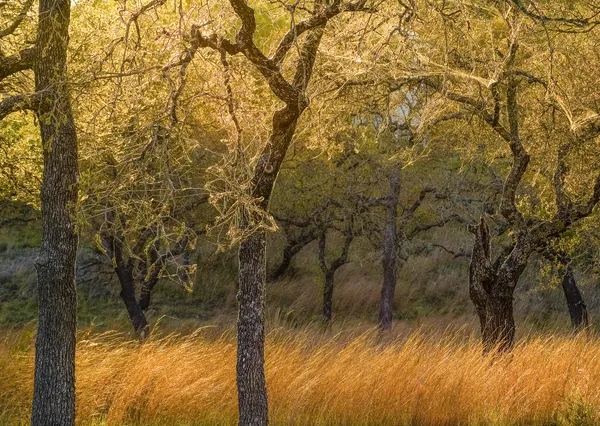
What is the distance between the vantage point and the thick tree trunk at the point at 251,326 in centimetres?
815

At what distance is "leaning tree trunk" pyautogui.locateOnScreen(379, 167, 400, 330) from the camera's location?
67.5ft

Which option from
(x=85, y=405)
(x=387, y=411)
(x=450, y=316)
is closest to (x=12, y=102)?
(x=85, y=405)

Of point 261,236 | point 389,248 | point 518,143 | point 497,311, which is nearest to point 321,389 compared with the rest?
point 261,236

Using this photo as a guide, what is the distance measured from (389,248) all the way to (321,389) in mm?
10557

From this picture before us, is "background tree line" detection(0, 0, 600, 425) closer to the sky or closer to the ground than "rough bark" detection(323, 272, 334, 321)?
closer to the sky

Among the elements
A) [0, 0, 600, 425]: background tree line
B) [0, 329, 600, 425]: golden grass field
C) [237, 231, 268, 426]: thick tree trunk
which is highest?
[0, 0, 600, 425]: background tree line

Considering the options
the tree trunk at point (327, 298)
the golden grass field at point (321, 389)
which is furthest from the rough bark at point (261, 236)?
the tree trunk at point (327, 298)

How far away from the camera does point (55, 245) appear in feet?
25.2

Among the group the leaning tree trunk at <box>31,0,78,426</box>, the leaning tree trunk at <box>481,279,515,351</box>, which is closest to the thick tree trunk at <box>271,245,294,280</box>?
the leaning tree trunk at <box>481,279,515,351</box>

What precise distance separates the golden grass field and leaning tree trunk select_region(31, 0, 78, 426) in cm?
218

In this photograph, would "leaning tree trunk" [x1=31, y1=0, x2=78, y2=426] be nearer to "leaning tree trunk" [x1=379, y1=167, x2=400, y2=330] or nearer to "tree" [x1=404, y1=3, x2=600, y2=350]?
"tree" [x1=404, y1=3, x2=600, y2=350]

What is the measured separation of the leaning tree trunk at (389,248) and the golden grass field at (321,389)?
30.6ft

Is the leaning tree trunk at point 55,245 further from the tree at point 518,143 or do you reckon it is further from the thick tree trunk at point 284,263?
the thick tree trunk at point 284,263

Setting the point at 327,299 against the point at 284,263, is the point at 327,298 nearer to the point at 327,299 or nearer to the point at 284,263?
the point at 327,299
